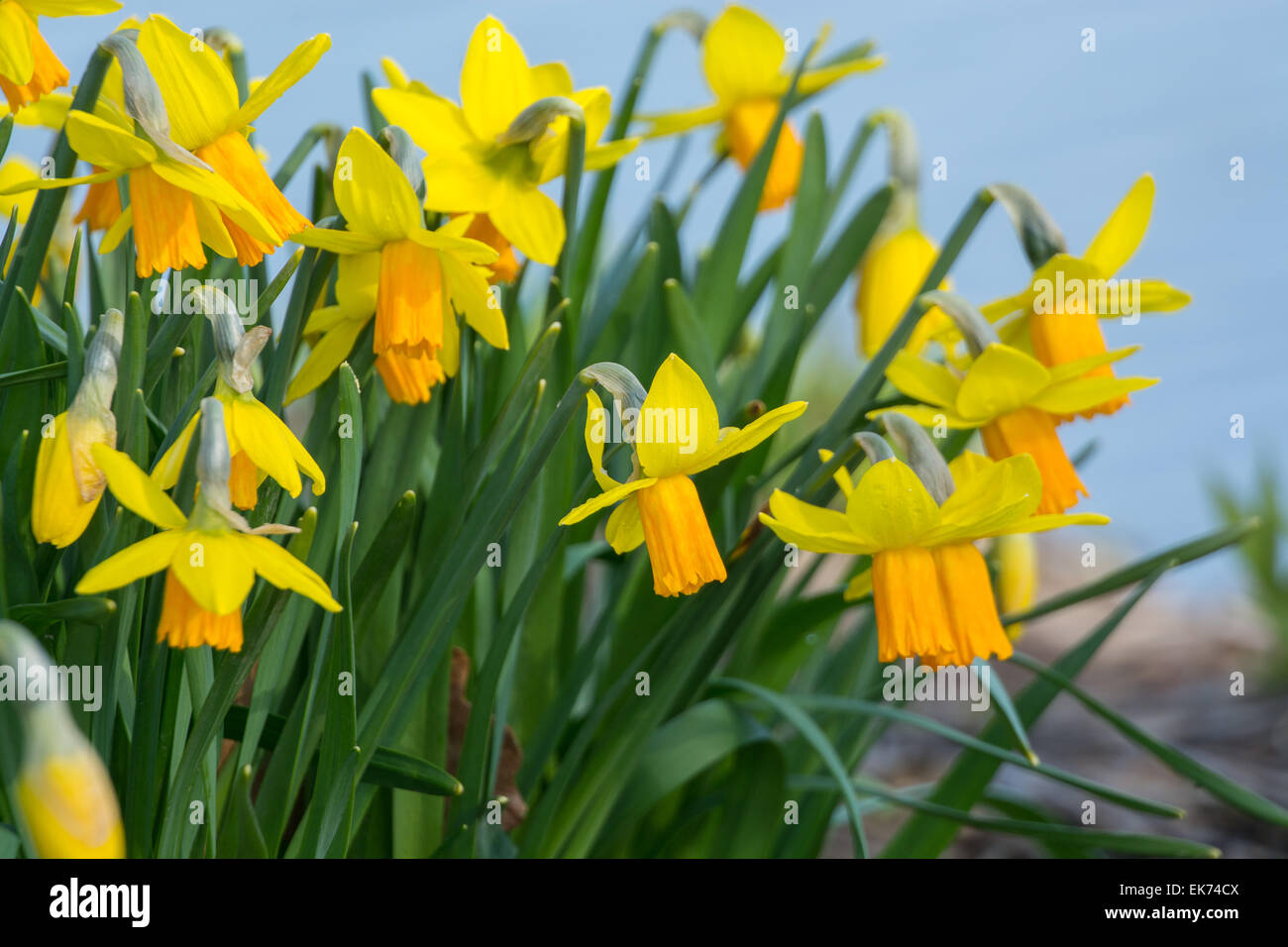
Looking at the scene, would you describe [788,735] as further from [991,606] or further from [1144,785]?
[1144,785]

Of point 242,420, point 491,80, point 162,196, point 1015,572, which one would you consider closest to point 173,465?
point 242,420

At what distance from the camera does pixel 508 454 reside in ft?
2.87

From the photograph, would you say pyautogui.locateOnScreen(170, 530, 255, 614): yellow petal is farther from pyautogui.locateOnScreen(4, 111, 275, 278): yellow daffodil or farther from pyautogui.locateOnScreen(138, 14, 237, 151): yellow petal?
pyautogui.locateOnScreen(138, 14, 237, 151): yellow petal

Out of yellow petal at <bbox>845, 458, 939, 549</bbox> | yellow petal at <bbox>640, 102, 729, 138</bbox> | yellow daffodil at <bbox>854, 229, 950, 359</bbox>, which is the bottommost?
yellow petal at <bbox>845, 458, 939, 549</bbox>

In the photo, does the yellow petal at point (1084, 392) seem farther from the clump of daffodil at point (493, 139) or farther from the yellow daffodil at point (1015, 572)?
the yellow daffodil at point (1015, 572)

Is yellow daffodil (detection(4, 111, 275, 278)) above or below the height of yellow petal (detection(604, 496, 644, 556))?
above

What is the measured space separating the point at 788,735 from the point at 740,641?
0.21m

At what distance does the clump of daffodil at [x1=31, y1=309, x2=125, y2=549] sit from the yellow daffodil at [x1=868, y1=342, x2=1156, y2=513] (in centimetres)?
53

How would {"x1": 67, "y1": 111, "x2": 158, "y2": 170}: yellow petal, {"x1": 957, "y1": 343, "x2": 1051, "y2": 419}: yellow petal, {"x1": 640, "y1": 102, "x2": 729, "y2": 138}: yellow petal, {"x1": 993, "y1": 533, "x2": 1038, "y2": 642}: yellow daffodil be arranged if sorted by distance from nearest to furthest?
{"x1": 67, "y1": 111, "x2": 158, "y2": 170}: yellow petal → {"x1": 957, "y1": 343, "x2": 1051, "y2": 419}: yellow petal → {"x1": 640, "y1": 102, "x2": 729, "y2": 138}: yellow petal → {"x1": 993, "y1": 533, "x2": 1038, "y2": 642}: yellow daffodil

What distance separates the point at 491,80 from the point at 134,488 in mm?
468

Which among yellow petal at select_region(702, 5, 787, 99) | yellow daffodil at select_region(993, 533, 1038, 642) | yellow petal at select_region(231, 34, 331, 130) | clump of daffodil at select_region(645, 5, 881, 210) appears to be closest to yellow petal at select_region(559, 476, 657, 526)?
yellow petal at select_region(231, 34, 331, 130)

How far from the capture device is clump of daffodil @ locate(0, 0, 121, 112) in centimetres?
71

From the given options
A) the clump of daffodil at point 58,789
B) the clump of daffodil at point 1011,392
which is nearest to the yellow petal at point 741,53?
the clump of daffodil at point 1011,392
